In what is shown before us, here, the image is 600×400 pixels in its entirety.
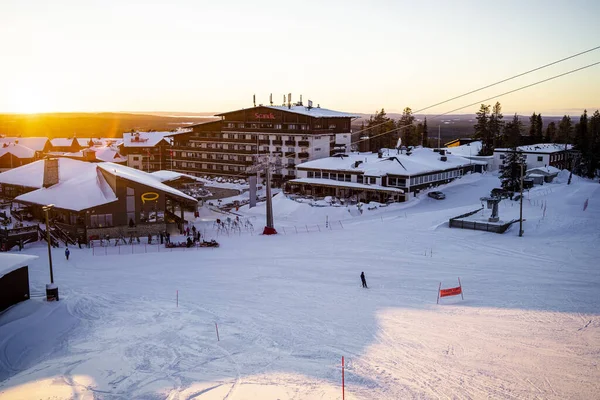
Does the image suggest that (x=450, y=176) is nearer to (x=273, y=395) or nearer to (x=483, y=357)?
(x=483, y=357)

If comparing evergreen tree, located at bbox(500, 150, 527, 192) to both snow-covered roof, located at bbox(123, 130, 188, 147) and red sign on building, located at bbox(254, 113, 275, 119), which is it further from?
snow-covered roof, located at bbox(123, 130, 188, 147)

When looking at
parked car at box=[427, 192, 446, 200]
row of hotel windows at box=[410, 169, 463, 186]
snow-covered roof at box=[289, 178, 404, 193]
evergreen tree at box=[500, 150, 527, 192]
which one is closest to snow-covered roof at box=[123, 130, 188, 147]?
snow-covered roof at box=[289, 178, 404, 193]

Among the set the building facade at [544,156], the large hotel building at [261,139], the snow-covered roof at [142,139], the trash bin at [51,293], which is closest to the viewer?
the trash bin at [51,293]

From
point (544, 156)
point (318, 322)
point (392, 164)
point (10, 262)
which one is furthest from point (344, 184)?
point (10, 262)

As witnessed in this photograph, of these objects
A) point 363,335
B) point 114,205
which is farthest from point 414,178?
point 363,335

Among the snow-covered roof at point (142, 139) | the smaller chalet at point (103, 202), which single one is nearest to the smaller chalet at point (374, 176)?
the smaller chalet at point (103, 202)

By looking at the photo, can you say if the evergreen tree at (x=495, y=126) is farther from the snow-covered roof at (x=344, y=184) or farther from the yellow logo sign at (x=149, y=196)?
the yellow logo sign at (x=149, y=196)
